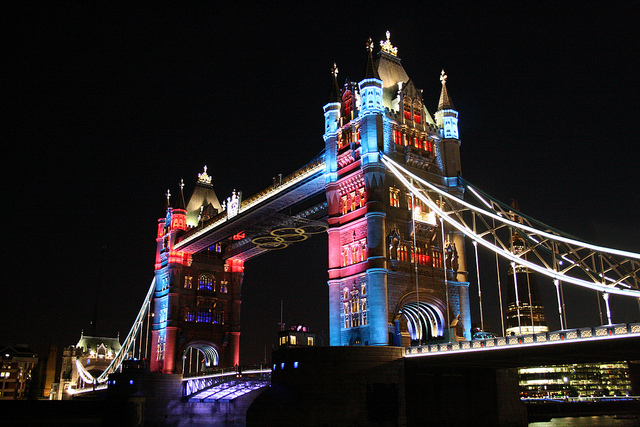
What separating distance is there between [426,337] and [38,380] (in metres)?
91.2

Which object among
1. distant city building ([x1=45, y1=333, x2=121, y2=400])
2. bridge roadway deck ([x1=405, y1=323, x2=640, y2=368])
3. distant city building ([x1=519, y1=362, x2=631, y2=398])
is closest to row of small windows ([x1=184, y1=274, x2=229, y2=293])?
distant city building ([x1=45, y1=333, x2=121, y2=400])

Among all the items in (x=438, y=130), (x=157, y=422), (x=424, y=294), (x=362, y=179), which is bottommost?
(x=157, y=422)

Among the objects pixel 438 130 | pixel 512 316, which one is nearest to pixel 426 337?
pixel 438 130

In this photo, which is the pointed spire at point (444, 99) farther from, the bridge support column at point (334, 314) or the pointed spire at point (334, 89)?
the bridge support column at point (334, 314)

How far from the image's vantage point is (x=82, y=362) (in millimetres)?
108125

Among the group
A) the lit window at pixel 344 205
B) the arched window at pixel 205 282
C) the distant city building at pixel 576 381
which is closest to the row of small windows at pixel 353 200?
the lit window at pixel 344 205

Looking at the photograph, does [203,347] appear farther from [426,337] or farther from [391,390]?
[391,390]

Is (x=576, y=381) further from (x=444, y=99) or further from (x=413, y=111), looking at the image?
(x=413, y=111)

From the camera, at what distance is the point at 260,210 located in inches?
2382

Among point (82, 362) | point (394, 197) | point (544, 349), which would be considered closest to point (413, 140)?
point (394, 197)

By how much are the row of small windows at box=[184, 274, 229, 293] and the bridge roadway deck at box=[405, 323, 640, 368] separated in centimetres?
4311

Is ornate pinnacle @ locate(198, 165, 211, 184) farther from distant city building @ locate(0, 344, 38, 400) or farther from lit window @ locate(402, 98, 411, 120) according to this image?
distant city building @ locate(0, 344, 38, 400)

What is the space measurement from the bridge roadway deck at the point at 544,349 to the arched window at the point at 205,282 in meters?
43.4

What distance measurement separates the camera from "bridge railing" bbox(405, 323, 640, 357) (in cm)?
2883
